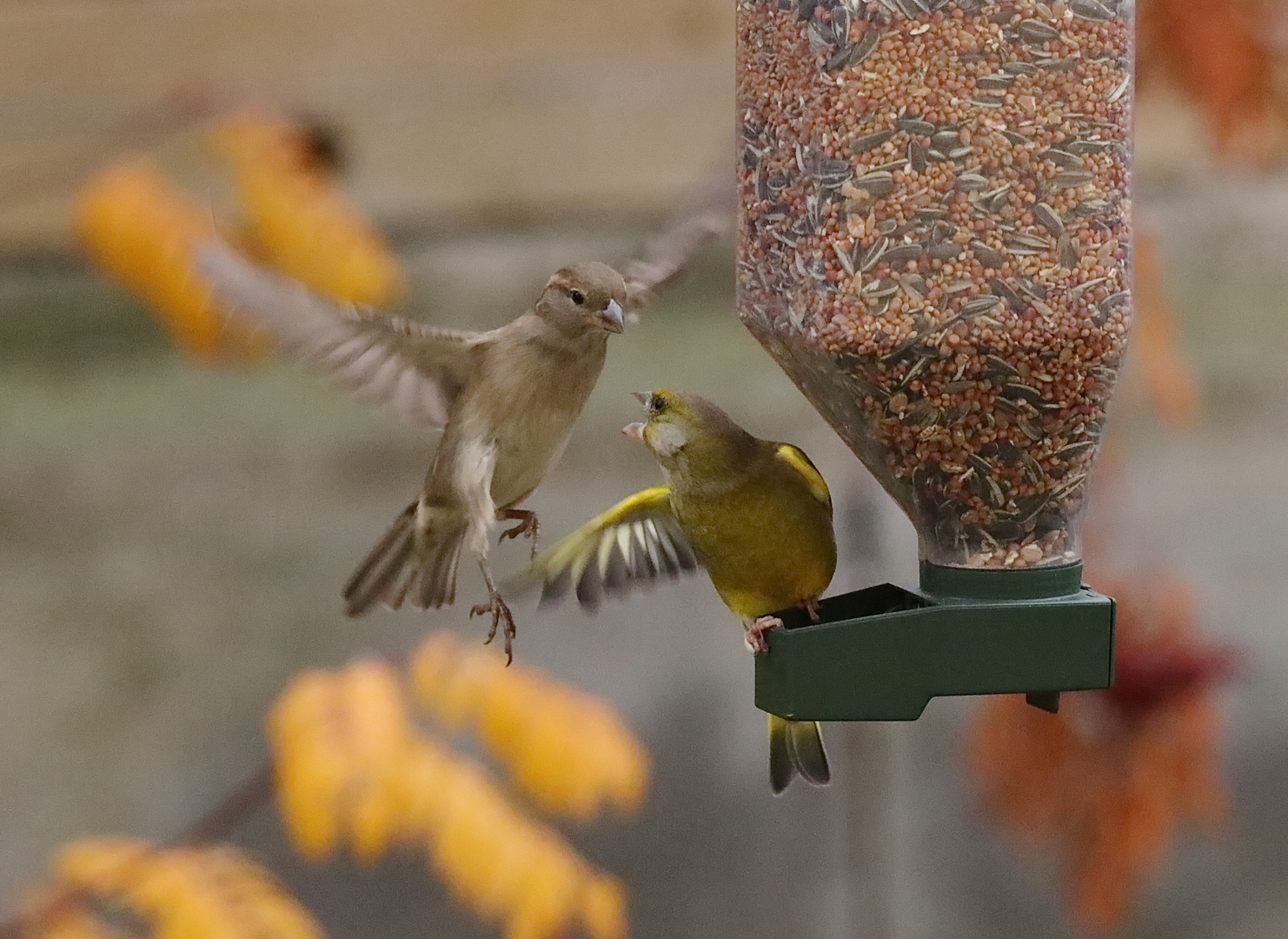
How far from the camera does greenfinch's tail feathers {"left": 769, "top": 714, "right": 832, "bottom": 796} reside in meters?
1.32

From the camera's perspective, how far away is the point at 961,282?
3.56 ft

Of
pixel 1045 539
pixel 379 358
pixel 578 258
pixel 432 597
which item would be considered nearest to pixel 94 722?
pixel 578 258

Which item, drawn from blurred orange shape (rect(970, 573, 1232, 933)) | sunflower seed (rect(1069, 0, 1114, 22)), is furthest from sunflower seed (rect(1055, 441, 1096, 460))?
blurred orange shape (rect(970, 573, 1232, 933))

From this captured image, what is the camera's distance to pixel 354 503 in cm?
266

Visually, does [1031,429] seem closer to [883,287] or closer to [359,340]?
[883,287]

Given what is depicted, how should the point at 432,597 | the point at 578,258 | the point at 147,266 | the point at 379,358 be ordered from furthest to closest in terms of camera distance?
the point at 578,258
the point at 147,266
the point at 432,597
the point at 379,358

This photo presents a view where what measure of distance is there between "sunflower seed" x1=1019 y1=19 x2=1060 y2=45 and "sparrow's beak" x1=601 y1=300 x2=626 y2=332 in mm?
404

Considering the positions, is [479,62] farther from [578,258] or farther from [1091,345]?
[1091,345]

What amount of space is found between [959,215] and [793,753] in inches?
20.8

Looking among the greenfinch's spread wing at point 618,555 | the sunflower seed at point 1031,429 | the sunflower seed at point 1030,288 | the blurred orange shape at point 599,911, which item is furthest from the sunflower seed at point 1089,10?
the blurred orange shape at point 599,911

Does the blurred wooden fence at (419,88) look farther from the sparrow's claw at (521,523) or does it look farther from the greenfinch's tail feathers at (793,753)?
the greenfinch's tail feathers at (793,753)

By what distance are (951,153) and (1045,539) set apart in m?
0.33

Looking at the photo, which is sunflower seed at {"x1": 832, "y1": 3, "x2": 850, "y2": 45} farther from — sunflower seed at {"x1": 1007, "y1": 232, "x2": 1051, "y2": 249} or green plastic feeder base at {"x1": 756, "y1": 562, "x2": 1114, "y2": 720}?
green plastic feeder base at {"x1": 756, "y1": 562, "x2": 1114, "y2": 720}

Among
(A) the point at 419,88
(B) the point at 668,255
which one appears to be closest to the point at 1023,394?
(B) the point at 668,255
